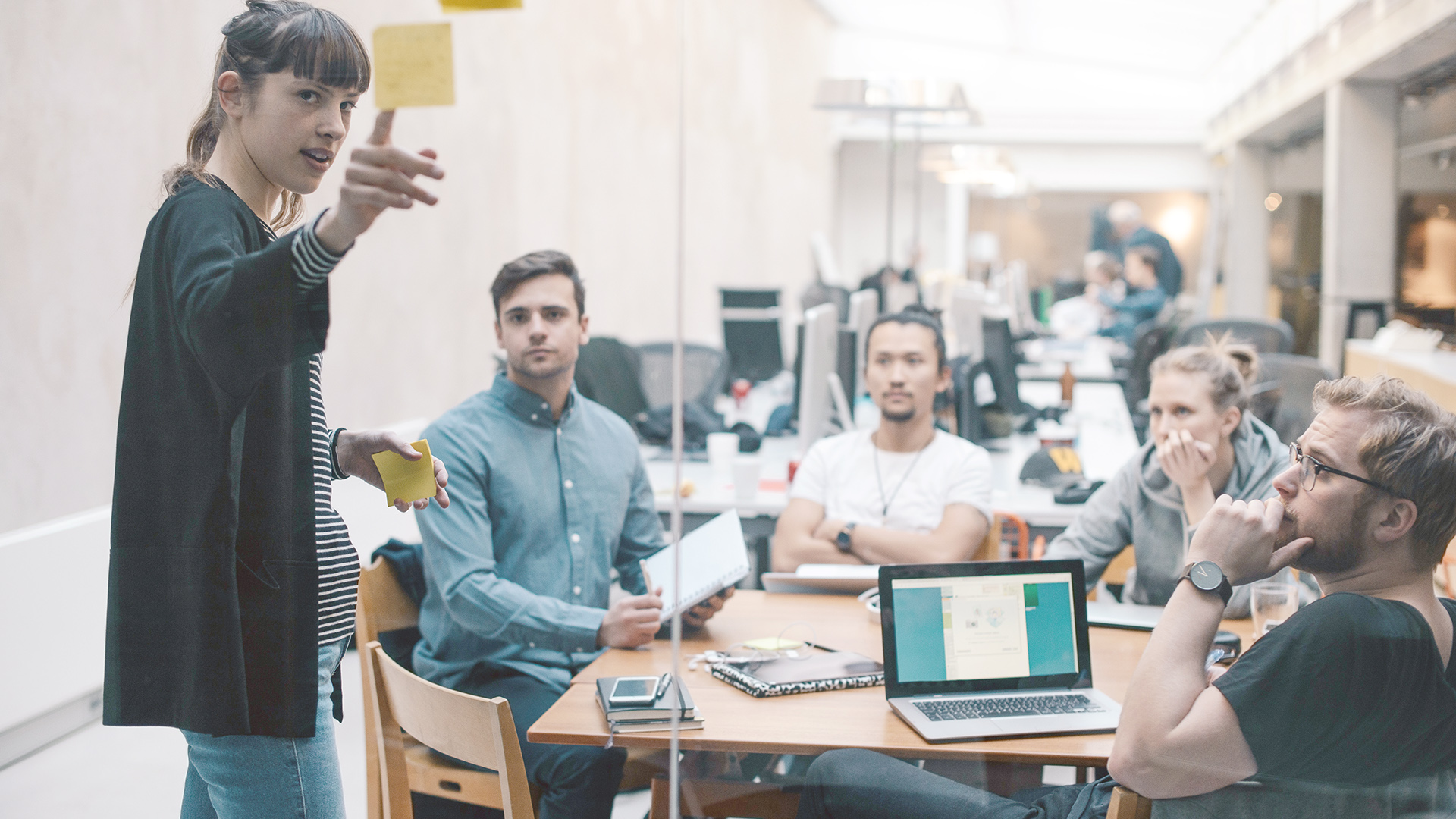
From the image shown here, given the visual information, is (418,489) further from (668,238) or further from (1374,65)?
(668,238)

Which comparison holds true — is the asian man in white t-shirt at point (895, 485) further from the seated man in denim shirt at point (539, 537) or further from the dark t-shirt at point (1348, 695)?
the dark t-shirt at point (1348, 695)

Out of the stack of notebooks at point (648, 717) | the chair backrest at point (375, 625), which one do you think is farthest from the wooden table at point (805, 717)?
the chair backrest at point (375, 625)

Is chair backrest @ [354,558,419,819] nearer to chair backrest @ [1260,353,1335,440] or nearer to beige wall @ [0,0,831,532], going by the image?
beige wall @ [0,0,831,532]

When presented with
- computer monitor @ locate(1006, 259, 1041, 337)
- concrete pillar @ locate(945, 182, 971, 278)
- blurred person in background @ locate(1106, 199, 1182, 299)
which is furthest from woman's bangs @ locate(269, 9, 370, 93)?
concrete pillar @ locate(945, 182, 971, 278)

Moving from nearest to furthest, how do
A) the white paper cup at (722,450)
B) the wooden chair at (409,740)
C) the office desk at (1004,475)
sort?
the wooden chair at (409,740) → the office desk at (1004,475) → the white paper cup at (722,450)

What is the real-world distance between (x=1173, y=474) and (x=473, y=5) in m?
1.54

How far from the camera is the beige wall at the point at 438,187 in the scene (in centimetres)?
142

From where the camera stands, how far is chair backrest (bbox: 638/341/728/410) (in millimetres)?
4277

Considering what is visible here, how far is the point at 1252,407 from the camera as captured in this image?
6.93ft

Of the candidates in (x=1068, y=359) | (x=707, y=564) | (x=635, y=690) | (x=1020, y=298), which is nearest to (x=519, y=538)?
(x=707, y=564)

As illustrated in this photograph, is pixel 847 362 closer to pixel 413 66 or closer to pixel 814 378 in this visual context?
pixel 814 378

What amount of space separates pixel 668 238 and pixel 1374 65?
416cm

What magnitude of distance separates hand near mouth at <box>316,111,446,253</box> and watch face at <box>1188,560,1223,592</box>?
1024mm

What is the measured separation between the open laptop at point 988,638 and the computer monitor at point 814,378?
1560 millimetres
